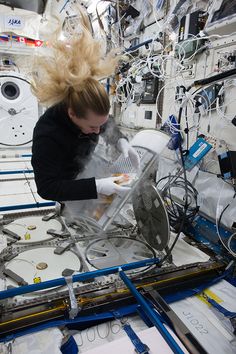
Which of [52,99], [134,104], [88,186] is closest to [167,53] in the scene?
[134,104]

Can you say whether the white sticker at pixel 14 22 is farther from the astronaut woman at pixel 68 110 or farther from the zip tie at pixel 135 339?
the zip tie at pixel 135 339

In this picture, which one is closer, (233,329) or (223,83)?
(233,329)

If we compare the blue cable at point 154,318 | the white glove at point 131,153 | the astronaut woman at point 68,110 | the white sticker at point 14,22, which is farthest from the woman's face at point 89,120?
the white sticker at point 14,22

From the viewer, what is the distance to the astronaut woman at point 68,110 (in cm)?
135

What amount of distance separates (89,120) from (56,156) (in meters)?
0.31

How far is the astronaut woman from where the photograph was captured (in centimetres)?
135

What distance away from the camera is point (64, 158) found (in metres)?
1.65

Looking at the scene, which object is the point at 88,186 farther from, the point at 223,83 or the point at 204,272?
the point at 223,83

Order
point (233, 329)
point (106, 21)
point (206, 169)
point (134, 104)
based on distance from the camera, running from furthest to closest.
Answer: point (106, 21) < point (134, 104) < point (206, 169) < point (233, 329)

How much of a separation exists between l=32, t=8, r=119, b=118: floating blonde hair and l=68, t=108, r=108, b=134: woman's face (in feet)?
0.09

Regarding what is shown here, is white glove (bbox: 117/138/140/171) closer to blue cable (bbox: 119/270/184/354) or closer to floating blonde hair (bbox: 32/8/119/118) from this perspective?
floating blonde hair (bbox: 32/8/119/118)

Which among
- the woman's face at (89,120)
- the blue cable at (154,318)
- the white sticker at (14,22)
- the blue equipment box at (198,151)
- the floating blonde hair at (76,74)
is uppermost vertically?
the white sticker at (14,22)

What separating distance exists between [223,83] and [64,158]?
4.13 ft

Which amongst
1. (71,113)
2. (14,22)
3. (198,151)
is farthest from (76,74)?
(14,22)
